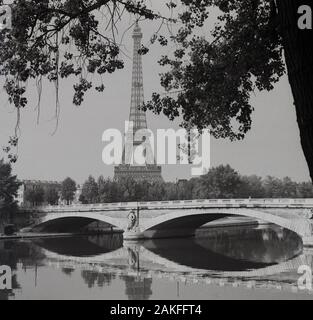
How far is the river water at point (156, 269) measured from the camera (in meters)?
18.8

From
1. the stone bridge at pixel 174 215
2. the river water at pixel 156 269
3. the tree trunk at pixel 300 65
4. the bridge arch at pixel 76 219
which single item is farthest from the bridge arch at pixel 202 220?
the tree trunk at pixel 300 65

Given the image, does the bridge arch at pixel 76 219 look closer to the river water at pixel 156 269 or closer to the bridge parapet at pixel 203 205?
the bridge parapet at pixel 203 205

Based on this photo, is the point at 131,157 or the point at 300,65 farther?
the point at 131,157

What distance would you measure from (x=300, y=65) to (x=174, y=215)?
1407 inches

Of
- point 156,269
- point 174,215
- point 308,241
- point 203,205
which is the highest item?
point 203,205

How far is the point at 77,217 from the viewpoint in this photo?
46.0 metres

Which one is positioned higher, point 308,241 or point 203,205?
point 203,205

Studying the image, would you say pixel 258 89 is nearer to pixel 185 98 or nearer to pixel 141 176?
pixel 185 98

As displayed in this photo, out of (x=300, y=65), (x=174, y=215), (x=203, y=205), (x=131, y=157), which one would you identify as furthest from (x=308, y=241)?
(x=131, y=157)

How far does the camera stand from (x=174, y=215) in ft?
125

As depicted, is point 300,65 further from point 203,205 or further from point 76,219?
point 76,219

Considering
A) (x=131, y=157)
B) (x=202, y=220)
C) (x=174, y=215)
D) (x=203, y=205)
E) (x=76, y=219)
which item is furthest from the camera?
(x=131, y=157)

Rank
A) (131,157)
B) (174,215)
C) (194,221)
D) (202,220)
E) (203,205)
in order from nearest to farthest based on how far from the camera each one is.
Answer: (203,205) → (174,215) → (202,220) → (194,221) → (131,157)

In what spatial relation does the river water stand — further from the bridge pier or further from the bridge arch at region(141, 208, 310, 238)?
the bridge arch at region(141, 208, 310, 238)
